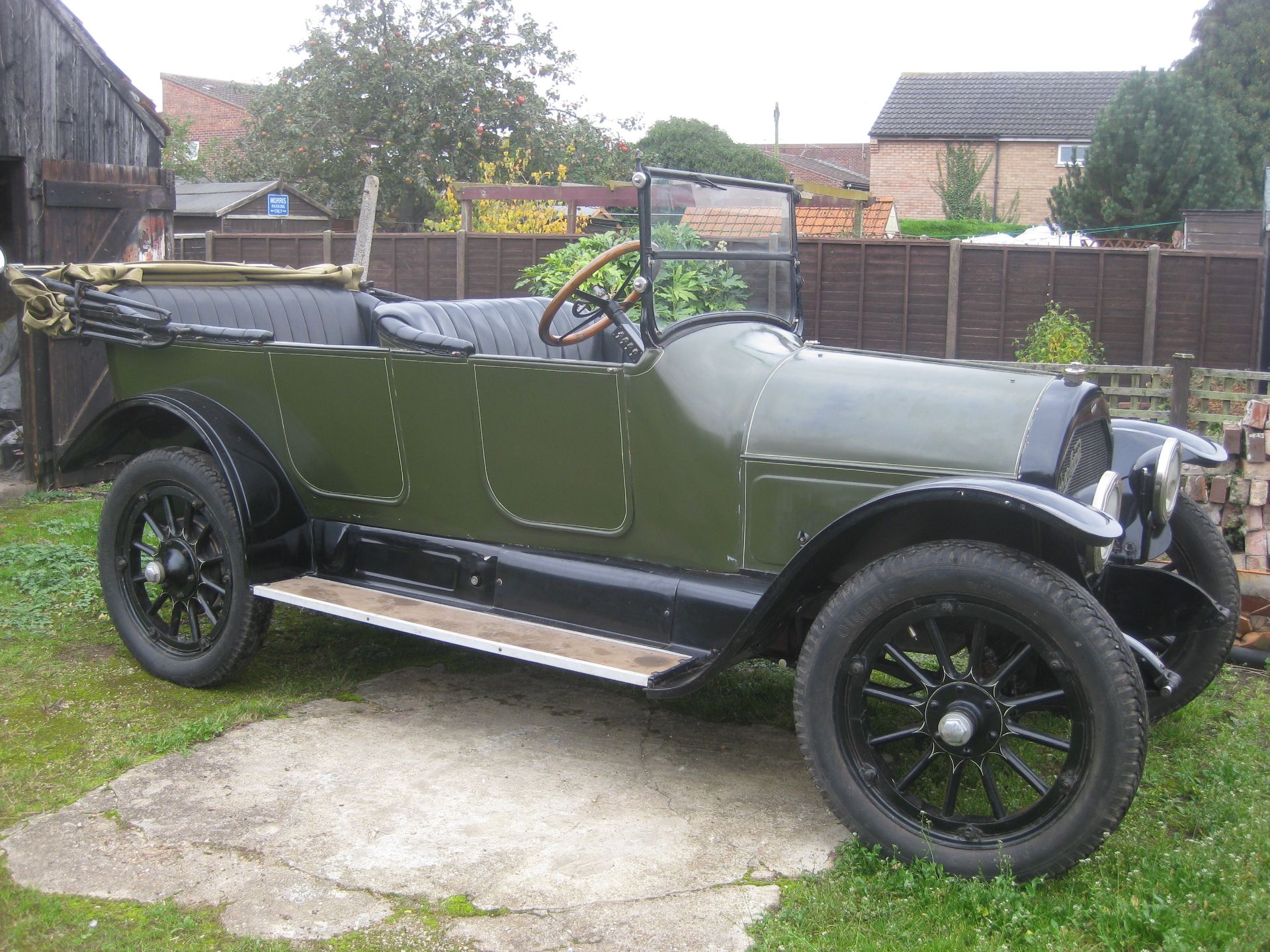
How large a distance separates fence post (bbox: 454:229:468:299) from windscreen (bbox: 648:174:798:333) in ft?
35.1

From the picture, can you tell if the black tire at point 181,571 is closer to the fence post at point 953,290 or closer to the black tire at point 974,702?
the black tire at point 974,702

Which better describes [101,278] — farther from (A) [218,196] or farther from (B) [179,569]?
(A) [218,196]

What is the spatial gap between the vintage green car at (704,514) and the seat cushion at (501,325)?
0.06ft

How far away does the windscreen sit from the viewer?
10.7ft

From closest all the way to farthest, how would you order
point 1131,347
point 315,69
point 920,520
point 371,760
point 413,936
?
point 413,936 < point 920,520 < point 371,760 < point 1131,347 < point 315,69

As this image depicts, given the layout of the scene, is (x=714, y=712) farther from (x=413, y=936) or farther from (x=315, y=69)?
(x=315, y=69)

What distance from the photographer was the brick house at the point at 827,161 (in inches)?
1736

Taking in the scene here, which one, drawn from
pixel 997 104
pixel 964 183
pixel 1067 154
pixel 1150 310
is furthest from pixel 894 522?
pixel 997 104

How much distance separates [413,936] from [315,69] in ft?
77.1

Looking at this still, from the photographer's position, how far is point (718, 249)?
3.58 metres

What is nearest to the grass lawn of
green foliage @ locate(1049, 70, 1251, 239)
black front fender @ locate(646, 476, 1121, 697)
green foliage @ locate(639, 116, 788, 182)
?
black front fender @ locate(646, 476, 1121, 697)

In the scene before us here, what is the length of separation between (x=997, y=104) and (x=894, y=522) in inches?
1311

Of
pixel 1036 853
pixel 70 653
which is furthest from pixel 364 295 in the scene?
pixel 1036 853

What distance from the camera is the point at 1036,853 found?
8.15 feet
